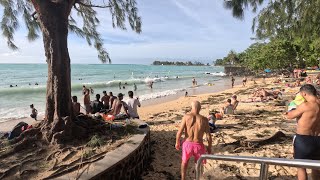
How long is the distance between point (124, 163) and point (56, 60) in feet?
8.74

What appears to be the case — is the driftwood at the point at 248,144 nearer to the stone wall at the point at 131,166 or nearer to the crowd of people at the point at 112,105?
the stone wall at the point at 131,166

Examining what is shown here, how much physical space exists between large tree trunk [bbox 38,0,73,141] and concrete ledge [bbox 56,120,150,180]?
1505mm

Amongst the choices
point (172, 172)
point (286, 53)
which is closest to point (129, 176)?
point (172, 172)

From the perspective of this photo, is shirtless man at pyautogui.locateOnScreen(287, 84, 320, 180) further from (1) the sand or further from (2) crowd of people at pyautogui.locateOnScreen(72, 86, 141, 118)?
(2) crowd of people at pyautogui.locateOnScreen(72, 86, 141, 118)

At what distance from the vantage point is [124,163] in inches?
194

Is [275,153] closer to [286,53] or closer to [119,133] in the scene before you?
[119,133]

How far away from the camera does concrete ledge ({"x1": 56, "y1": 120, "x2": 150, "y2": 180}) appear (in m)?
4.38

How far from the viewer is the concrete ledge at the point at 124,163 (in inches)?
173

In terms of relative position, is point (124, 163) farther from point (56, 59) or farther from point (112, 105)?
point (112, 105)

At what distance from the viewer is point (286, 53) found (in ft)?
117

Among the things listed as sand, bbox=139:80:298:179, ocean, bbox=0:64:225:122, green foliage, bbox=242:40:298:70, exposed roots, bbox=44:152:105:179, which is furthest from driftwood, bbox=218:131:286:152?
green foliage, bbox=242:40:298:70

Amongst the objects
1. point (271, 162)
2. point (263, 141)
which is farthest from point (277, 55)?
point (271, 162)

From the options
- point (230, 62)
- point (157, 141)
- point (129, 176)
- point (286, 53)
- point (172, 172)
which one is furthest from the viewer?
point (230, 62)

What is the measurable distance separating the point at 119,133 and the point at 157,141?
1.70 metres
